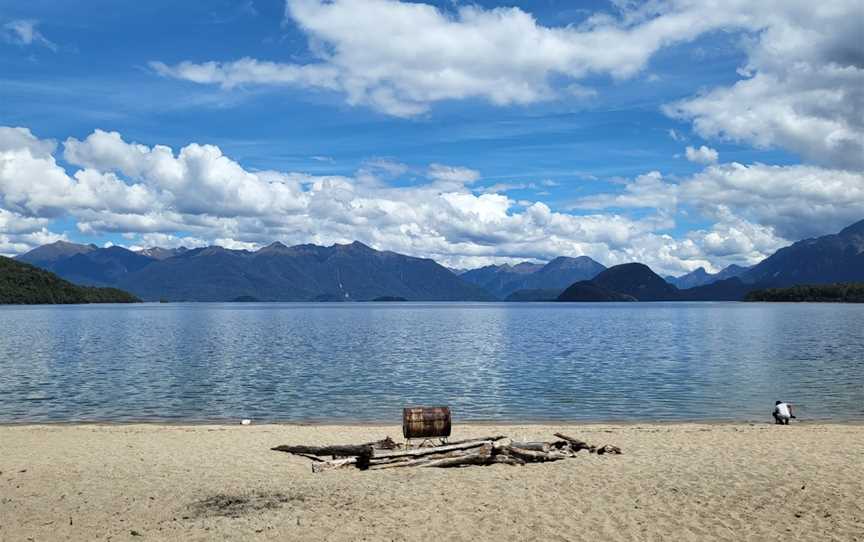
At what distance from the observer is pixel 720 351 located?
85.1 meters

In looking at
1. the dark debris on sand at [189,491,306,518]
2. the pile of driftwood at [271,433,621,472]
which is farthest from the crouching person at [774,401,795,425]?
the dark debris on sand at [189,491,306,518]

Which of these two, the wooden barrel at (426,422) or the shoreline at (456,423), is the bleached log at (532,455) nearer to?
the wooden barrel at (426,422)

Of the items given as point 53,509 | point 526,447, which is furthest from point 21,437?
point 526,447

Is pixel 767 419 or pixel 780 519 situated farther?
pixel 767 419

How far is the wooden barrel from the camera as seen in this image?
88.2 feet

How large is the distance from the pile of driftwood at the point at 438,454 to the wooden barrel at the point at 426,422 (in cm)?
69

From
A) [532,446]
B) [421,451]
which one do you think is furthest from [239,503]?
[532,446]

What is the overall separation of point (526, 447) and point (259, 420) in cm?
2000

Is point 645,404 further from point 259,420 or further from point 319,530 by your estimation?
point 319,530

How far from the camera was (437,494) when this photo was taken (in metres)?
20.5

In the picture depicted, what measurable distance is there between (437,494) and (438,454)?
453 centimetres

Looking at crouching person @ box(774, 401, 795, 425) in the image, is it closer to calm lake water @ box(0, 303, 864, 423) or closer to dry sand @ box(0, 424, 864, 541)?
calm lake water @ box(0, 303, 864, 423)

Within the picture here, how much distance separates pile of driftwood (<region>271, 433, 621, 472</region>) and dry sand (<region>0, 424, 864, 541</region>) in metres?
0.60

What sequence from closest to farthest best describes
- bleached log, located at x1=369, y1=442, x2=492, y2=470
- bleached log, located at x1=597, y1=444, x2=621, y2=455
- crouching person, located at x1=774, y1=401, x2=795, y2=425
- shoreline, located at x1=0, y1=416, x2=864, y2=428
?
bleached log, located at x1=369, y1=442, x2=492, y2=470
bleached log, located at x1=597, y1=444, x2=621, y2=455
crouching person, located at x1=774, y1=401, x2=795, y2=425
shoreline, located at x1=0, y1=416, x2=864, y2=428
